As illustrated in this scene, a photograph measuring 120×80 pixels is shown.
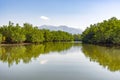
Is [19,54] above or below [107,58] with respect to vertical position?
above

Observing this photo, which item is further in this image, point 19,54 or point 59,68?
point 19,54

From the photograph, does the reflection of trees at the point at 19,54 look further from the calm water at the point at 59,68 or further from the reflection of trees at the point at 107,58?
the reflection of trees at the point at 107,58

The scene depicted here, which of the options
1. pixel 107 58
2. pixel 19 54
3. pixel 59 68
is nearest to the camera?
pixel 59 68

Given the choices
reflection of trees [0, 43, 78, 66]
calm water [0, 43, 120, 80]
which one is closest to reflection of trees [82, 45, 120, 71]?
calm water [0, 43, 120, 80]

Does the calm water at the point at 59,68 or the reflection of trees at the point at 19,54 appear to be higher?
the reflection of trees at the point at 19,54

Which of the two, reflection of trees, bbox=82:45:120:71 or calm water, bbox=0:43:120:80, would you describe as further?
reflection of trees, bbox=82:45:120:71

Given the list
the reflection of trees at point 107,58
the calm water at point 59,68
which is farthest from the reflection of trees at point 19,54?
the reflection of trees at point 107,58

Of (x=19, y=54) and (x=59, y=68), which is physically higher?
(x=19, y=54)

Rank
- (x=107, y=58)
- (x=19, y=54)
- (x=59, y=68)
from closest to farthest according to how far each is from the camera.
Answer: (x=59, y=68), (x=107, y=58), (x=19, y=54)

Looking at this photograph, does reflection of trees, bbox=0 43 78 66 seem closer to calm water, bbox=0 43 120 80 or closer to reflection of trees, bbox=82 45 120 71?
calm water, bbox=0 43 120 80

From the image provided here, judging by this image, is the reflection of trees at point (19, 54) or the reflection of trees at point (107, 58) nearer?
the reflection of trees at point (107, 58)

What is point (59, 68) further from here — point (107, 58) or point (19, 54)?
point (19, 54)

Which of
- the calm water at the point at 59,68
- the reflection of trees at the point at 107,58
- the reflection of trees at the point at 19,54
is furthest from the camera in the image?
the reflection of trees at the point at 19,54

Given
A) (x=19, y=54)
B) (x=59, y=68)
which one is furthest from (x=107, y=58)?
(x=19, y=54)
